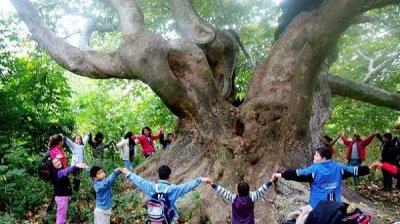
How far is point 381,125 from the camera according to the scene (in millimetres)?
16281

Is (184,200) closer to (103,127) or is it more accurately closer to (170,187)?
(170,187)

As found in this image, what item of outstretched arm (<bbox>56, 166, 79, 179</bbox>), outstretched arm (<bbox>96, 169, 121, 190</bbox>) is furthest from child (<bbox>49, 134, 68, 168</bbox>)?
outstretched arm (<bbox>96, 169, 121, 190</bbox>)

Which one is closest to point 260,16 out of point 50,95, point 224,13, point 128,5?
point 224,13

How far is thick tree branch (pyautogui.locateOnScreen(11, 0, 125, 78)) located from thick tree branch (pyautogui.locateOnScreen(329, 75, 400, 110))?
5.68m

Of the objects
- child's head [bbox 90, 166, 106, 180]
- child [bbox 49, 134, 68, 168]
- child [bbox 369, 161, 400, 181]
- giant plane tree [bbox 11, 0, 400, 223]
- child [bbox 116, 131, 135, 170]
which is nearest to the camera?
child [bbox 369, 161, 400, 181]

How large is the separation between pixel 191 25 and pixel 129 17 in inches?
55.4

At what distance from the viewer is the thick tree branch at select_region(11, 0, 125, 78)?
843cm

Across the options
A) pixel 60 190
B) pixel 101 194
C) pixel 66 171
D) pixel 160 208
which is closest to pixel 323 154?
pixel 160 208

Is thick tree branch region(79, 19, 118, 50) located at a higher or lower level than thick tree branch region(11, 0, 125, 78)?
higher

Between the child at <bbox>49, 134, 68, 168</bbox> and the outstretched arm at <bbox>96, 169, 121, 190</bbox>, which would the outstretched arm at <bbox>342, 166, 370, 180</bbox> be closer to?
the outstretched arm at <bbox>96, 169, 121, 190</bbox>

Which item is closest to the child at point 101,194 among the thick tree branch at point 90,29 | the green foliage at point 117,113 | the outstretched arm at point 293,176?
the outstretched arm at point 293,176

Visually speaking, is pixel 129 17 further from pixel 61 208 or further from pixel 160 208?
pixel 160 208

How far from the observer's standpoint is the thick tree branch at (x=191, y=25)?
352 inches

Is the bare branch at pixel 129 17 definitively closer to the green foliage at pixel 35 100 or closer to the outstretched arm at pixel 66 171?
the outstretched arm at pixel 66 171
